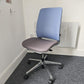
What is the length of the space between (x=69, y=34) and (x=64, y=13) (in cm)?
42

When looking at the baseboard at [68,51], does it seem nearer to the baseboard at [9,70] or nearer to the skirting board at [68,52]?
the skirting board at [68,52]

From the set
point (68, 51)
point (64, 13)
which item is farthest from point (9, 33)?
point (68, 51)

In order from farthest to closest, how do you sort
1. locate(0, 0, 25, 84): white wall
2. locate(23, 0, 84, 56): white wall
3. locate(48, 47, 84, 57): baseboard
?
locate(48, 47, 84, 57): baseboard < locate(23, 0, 84, 56): white wall < locate(0, 0, 25, 84): white wall

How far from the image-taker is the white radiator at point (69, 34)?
179cm

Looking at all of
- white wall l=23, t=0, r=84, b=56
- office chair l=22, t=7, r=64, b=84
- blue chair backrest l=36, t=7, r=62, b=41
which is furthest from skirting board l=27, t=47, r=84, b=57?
blue chair backrest l=36, t=7, r=62, b=41

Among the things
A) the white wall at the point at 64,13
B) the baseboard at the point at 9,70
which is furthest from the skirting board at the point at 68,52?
the baseboard at the point at 9,70

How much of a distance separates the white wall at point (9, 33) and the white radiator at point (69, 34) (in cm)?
88

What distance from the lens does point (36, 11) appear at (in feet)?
6.31

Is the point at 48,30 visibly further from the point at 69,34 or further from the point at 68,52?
the point at 68,52

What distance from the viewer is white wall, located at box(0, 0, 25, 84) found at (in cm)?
130

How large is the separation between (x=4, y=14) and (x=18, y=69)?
923mm

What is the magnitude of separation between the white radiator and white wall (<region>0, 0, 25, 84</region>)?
882mm

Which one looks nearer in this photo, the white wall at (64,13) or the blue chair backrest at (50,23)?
the blue chair backrest at (50,23)

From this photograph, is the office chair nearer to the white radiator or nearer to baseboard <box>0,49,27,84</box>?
baseboard <box>0,49,27,84</box>
